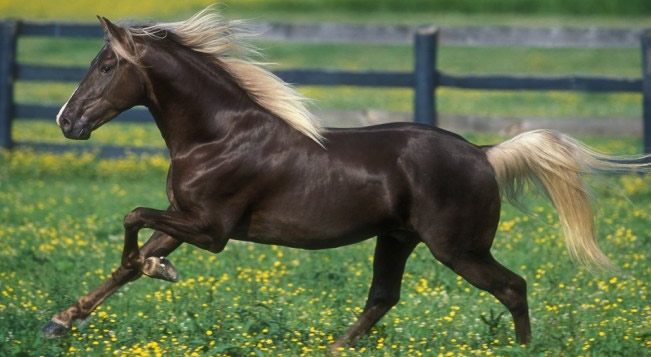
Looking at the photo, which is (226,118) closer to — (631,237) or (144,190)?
(631,237)

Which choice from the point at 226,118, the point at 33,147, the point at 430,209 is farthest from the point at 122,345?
the point at 33,147

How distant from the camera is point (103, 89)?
6.41 meters

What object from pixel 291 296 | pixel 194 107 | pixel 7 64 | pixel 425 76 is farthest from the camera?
pixel 7 64

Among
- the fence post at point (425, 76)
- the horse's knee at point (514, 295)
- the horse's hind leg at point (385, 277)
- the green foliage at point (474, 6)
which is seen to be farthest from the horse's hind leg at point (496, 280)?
the green foliage at point (474, 6)

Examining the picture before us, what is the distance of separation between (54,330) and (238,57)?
6.41ft

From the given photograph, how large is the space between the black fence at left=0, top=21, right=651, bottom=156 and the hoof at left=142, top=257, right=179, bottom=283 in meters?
7.39

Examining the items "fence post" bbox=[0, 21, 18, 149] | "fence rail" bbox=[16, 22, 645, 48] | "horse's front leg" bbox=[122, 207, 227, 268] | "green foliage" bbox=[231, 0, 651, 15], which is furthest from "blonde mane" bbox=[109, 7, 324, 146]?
"green foliage" bbox=[231, 0, 651, 15]

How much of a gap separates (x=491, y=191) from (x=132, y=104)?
2147 mm

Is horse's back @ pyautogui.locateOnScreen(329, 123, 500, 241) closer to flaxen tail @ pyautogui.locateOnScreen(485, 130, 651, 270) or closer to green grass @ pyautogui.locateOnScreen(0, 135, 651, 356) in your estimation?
flaxen tail @ pyautogui.locateOnScreen(485, 130, 651, 270)

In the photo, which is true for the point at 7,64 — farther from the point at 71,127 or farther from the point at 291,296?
the point at 71,127

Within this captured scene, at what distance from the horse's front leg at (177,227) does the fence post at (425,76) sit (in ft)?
23.8

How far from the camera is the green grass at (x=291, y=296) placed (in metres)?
6.44

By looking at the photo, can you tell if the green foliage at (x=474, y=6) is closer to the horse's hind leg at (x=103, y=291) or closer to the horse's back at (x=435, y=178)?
the horse's back at (x=435, y=178)

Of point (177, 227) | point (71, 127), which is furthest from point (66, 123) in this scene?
point (177, 227)
